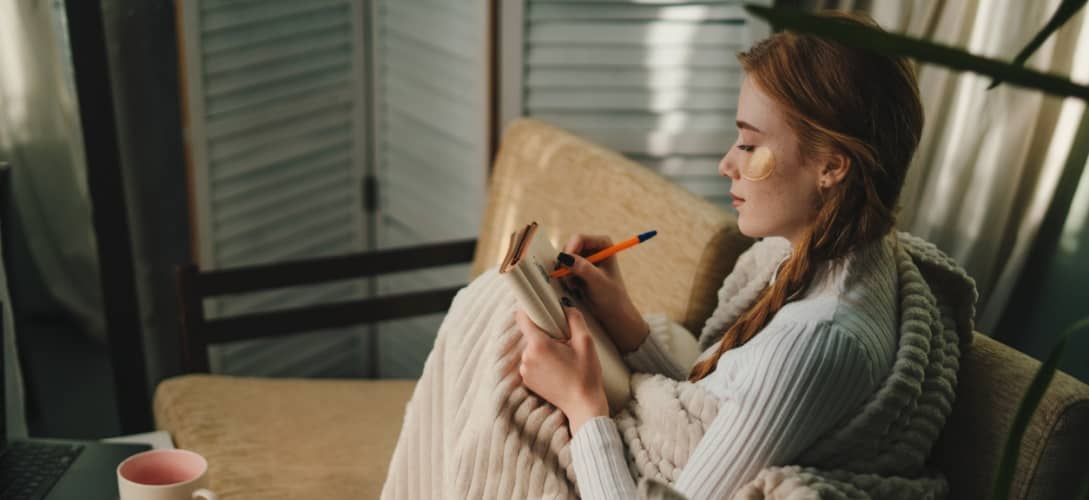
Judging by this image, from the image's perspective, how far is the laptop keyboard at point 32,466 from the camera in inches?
56.4

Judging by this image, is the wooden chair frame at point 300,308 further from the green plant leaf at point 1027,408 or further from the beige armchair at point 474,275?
the green plant leaf at point 1027,408

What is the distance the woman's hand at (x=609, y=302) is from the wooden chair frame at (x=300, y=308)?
712mm

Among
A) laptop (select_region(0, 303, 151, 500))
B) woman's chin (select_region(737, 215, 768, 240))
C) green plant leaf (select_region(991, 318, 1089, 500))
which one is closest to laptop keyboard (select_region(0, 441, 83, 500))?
laptop (select_region(0, 303, 151, 500))

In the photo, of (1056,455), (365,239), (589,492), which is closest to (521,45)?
(365,239)

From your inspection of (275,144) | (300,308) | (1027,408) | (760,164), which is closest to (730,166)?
(760,164)

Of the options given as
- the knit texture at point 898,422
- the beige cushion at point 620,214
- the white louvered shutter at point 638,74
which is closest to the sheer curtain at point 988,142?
the white louvered shutter at point 638,74

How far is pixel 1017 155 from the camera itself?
191cm

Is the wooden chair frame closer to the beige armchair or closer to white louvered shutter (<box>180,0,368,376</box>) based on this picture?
the beige armchair

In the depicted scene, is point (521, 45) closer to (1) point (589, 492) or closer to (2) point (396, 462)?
(2) point (396, 462)

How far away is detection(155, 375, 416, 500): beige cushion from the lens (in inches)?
65.7

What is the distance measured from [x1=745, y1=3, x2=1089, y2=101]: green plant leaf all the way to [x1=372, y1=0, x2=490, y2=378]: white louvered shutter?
5.24ft

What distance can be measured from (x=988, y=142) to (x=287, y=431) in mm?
1292

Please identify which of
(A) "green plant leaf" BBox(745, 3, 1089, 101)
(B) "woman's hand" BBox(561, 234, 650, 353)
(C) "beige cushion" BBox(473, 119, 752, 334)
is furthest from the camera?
(C) "beige cushion" BBox(473, 119, 752, 334)

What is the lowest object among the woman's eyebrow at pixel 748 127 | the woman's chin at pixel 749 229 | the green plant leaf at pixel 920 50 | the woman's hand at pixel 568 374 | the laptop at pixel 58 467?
the laptop at pixel 58 467
